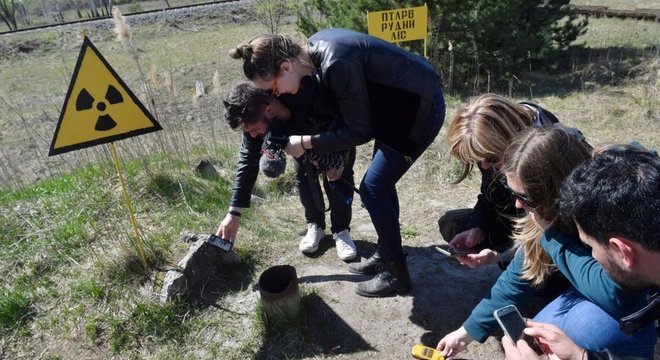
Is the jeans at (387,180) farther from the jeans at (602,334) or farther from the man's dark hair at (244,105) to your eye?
the jeans at (602,334)

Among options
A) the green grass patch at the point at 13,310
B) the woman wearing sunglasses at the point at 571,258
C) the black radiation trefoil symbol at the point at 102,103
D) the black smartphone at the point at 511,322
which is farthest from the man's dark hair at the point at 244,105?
the green grass patch at the point at 13,310

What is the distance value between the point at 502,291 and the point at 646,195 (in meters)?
0.84

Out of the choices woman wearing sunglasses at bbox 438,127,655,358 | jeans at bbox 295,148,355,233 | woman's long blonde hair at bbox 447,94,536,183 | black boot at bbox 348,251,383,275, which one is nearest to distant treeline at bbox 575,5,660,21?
jeans at bbox 295,148,355,233

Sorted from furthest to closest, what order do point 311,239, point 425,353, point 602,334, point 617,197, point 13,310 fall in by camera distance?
point 311,239, point 13,310, point 425,353, point 602,334, point 617,197

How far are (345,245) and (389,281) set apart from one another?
0.53m

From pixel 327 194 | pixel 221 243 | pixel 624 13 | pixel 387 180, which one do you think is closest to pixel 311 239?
pixel 327 194

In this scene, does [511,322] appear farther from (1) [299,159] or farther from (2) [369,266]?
(1) [299,159]

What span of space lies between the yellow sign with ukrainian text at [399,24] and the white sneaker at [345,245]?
2.94 meters

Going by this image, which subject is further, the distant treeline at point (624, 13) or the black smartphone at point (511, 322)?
the distant treeline at point (624, 13)

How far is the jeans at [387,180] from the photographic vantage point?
236 centimetres

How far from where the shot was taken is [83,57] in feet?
8.10

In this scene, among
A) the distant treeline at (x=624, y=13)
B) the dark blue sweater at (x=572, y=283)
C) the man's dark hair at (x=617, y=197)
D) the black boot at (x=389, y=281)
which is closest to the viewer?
the man's dark hair at (x=617, y=197)

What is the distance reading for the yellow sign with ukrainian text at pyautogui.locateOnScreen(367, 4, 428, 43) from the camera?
530 centimetres

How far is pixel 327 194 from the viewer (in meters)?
3.09
